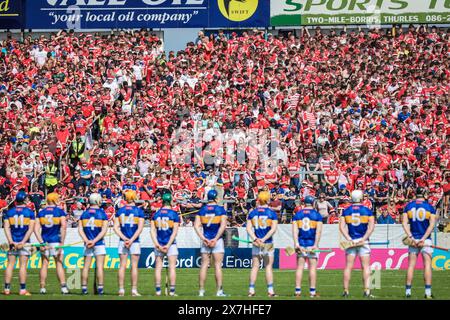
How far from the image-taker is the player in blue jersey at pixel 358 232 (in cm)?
2148

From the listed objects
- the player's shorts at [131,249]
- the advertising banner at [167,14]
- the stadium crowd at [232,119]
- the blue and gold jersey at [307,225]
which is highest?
the advertising banner at [167,14]

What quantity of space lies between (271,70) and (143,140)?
6.15 meters

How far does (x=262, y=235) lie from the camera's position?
2170 centimetres

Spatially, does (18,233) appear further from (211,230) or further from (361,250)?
(361,250)

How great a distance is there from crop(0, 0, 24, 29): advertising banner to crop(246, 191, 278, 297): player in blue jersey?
76.0ft

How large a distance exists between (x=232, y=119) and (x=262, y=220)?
512 inches

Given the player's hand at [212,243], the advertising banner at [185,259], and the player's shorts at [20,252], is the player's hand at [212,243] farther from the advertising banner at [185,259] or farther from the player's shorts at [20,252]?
the advertising banner at [185,259]

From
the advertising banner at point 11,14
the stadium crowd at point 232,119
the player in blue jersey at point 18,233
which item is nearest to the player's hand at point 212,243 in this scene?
the player in blue jersey at point 18,233

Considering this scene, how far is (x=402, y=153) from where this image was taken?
107ft

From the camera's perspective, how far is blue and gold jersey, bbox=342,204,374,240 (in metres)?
21.7

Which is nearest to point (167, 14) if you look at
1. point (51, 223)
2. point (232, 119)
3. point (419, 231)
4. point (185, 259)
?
point (232, 119)

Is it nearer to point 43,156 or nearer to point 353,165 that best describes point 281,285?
point 353,165

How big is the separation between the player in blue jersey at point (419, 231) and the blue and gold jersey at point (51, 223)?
7.69 meters

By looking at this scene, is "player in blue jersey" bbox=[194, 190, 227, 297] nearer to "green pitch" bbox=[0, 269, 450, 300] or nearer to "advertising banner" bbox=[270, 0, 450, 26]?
"green pitch" bbox=[0, 269, 450, 300]
